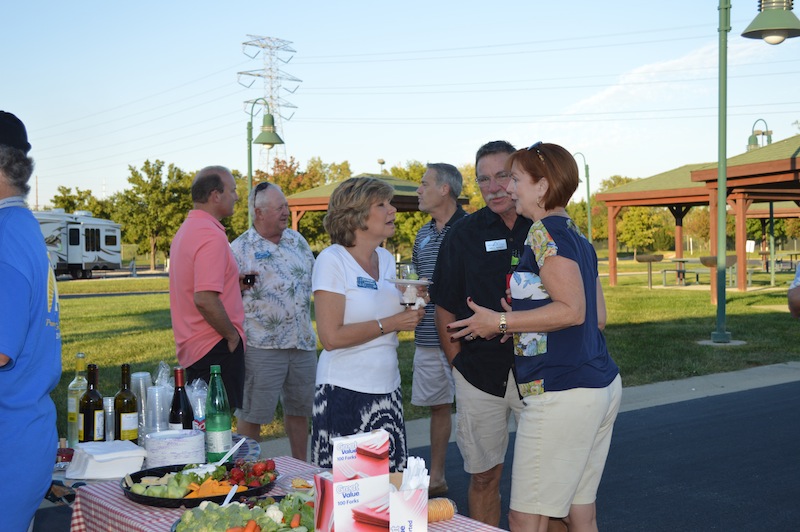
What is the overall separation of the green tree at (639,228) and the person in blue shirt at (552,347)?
71.8m

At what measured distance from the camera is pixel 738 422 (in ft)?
27.9

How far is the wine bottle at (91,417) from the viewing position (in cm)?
366

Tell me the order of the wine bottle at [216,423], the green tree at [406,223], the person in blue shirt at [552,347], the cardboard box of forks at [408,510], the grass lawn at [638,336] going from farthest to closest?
the green tree at [406,223] → the grass lawn at [638,336] → the wine bottle at [216,423] → the person in blue shirt at [552,347] → the cardboard box of forks at [408,510]

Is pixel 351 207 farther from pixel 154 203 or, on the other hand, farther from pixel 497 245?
pixel 154 203

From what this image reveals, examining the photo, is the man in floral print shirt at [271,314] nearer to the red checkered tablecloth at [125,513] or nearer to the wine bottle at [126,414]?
the wine bottle at [126,414]

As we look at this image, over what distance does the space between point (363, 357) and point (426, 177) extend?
2557 millimetres

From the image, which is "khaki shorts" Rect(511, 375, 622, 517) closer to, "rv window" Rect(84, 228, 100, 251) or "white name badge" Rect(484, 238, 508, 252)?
"white name badge" Rect(484, 238, 508, 252)

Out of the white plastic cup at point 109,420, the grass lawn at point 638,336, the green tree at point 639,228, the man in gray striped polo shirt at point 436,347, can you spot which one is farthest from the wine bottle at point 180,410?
the green tree at point 639,228

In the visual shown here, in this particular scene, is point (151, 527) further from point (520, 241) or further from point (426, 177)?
point (426, 177)

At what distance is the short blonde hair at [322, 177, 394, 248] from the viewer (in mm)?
4141

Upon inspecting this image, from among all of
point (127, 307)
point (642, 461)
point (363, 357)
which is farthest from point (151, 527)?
point (127, 307)

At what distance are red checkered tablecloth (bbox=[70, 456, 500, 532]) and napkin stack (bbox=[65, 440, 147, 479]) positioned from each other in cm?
5

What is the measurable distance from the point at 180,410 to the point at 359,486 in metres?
1.76

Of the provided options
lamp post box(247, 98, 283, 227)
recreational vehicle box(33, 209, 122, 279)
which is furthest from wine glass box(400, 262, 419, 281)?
recreational vehicle box(33, 209, 122, 279)
